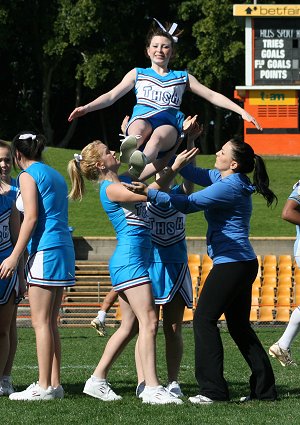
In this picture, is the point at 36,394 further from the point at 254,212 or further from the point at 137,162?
the point at 254,212

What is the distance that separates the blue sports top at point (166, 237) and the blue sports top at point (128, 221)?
0.56 metres

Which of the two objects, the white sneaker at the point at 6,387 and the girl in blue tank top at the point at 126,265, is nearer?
the girl in blue tank top at the point at 126,265

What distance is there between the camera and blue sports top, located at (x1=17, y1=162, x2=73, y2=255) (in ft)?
24.2

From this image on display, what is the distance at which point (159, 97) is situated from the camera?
798cm

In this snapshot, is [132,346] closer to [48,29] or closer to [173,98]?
[173,98]

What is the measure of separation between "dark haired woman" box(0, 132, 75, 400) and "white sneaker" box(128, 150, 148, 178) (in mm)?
665

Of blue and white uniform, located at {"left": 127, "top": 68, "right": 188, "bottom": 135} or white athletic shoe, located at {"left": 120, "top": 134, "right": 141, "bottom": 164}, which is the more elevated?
blue and white uniform, located at {"left": 127, "top": 68, "right": 188, "bottom": 135}

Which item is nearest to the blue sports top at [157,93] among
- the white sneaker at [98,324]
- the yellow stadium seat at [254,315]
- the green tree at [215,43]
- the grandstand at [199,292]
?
the white sneaker at [98,324]

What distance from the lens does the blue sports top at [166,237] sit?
7.99m

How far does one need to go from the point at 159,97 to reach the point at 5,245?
165cm

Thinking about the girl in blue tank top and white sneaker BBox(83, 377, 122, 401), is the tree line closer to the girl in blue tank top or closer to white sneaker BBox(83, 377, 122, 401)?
the girl in blue tank top

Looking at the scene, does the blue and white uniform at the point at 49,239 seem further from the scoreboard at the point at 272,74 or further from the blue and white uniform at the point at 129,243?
the scoreboard at the point at 272,74

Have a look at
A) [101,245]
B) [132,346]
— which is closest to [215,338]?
[132,346]

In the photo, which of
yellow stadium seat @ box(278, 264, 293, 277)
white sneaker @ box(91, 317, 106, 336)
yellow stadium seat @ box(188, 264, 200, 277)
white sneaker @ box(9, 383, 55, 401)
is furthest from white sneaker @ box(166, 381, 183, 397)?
yellow stadium seat @ box(278, 264, 293, 277)
